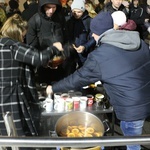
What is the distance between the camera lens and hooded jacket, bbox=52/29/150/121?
2152 mm

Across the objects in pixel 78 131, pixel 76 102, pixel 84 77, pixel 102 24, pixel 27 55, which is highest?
pixel 102 24

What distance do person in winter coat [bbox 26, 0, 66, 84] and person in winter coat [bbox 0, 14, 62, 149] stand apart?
730 millimetres

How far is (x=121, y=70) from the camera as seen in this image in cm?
217

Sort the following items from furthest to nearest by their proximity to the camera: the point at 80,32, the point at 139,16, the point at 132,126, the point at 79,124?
1. the point at 139,16
2. the point at 80,32
3. the point at 79,124
4. the point at 132,126

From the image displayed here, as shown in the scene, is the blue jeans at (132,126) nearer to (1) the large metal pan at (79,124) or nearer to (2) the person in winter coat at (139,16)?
(1) the large metal pan at (79,124)

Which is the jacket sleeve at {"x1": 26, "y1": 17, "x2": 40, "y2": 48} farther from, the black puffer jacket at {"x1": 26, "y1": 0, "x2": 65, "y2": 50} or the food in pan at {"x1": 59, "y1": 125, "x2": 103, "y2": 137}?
the food in pan at {"x1": 59, "y1": 125, "x2": 103, "y2": 137}

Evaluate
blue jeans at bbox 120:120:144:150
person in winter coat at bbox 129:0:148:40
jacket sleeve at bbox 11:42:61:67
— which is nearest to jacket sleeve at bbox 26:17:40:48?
jacket sleeve at bbox 11:42:61:67

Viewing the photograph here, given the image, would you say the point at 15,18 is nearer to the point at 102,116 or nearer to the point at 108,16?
the point at 108,16

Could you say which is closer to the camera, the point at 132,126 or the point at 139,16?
the point at 132,126

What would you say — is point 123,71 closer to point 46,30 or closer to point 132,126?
point 132,126

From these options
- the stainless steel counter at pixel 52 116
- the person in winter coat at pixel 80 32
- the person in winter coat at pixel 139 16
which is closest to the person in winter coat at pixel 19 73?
the stainless steel counter at pixel 52 116

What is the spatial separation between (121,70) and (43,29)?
1520 mm

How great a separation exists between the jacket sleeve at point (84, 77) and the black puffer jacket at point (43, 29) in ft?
3.15

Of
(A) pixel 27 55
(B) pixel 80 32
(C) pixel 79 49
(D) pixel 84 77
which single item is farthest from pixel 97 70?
(B) pixel 80 32
